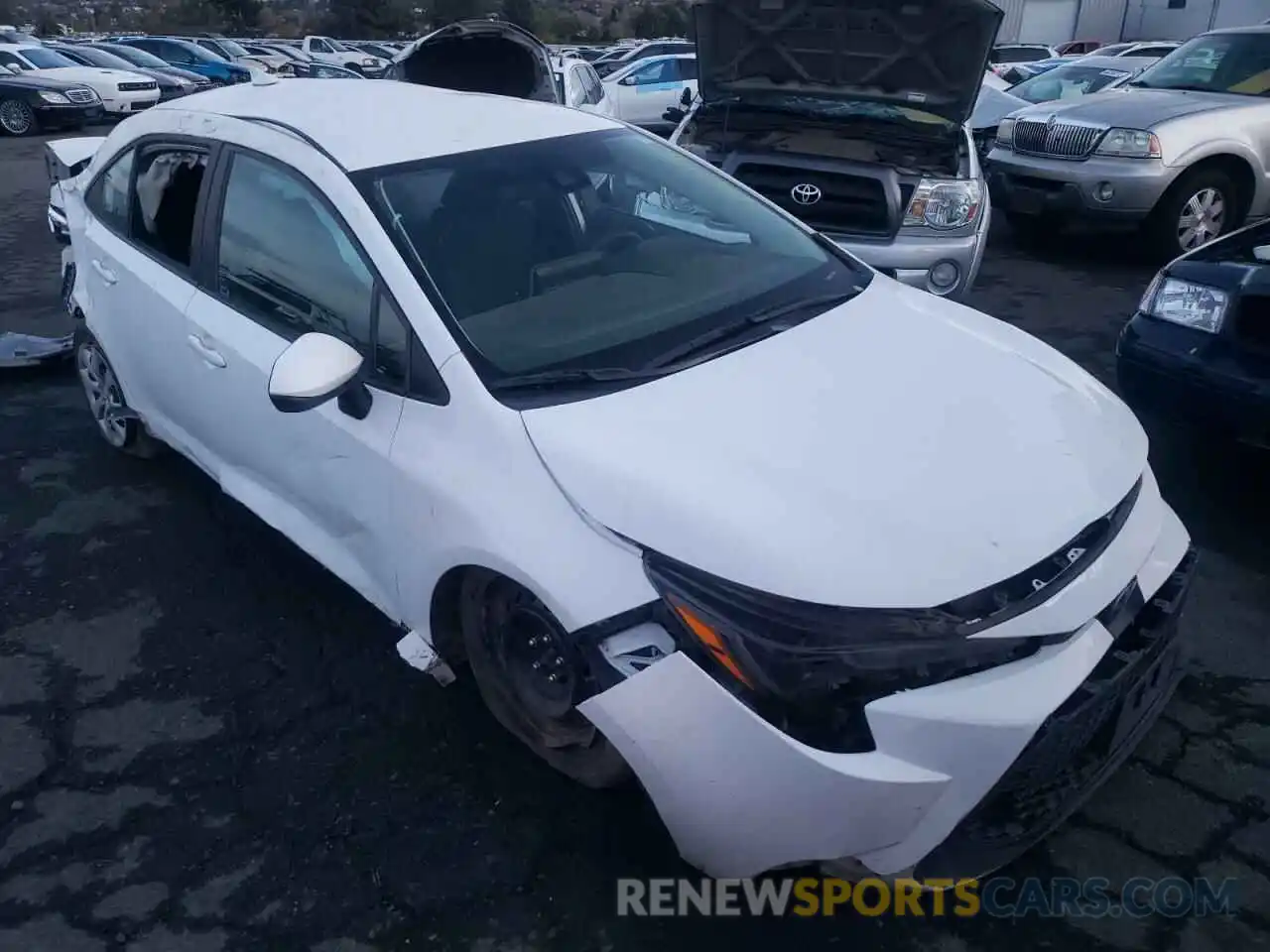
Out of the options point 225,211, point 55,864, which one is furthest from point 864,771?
point 225,211

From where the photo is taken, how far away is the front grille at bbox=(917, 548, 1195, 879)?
6.60ft

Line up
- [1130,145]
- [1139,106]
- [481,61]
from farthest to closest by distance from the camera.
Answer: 1. [481,61]
2. [1139,106]
3. [1130,145]

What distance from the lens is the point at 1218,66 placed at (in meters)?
7.95

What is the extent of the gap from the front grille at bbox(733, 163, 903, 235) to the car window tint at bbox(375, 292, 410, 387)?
130 inches

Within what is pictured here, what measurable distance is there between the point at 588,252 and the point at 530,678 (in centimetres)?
127

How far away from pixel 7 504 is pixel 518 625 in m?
2.83

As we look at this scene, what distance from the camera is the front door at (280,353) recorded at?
8.75 ft

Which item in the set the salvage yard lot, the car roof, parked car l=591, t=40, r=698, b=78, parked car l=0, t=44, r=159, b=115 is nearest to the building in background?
parked car l=591, t=40, r=698, b=78

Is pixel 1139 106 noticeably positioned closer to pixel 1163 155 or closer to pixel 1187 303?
pixel 1163 155

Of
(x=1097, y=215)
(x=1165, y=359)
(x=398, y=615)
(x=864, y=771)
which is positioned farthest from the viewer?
(x=1097, y=215)

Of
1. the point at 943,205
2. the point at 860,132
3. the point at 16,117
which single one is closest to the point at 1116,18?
the point at 16,117

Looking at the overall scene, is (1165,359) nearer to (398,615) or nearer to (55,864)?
(398,615)

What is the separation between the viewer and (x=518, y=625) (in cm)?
255

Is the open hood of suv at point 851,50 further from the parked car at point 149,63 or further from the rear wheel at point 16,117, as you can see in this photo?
the parked car at point 149,63
